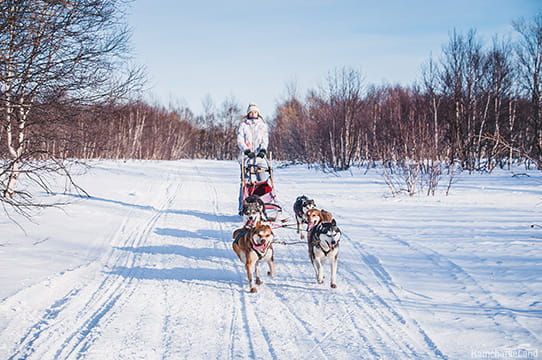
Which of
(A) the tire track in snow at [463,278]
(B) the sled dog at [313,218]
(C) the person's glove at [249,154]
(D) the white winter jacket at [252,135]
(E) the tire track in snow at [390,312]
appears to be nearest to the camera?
(E) the tire track in snow at [390,312]

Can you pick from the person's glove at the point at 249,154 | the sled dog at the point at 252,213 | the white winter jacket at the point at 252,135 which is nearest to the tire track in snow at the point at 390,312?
the sled dog at the point at 252,213

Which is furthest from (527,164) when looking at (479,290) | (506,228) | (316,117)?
(479,290)

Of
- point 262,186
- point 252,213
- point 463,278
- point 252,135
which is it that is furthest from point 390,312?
point 252,135

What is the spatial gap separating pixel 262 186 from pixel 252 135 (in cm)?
128

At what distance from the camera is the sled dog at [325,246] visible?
14.2 ft

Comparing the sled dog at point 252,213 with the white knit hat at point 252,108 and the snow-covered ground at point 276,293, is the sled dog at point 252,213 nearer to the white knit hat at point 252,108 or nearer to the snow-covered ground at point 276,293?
the snow-covered ground at point 276,293

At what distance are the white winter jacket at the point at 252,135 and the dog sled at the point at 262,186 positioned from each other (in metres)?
0.30

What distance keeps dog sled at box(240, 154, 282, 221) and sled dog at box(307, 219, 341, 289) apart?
11.5 ft

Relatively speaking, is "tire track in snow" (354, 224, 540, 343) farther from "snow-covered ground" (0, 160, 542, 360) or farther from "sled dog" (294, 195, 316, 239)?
"sled dog" (294, 195, 316, 239)

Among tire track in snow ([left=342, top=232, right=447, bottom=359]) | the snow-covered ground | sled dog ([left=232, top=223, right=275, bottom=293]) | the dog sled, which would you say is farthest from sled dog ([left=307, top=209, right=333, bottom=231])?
the dog sled

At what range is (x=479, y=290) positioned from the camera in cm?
417

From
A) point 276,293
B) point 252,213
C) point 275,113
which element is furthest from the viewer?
point 275,113

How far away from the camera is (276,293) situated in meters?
4.35

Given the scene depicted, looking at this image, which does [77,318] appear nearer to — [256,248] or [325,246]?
[256,248]
